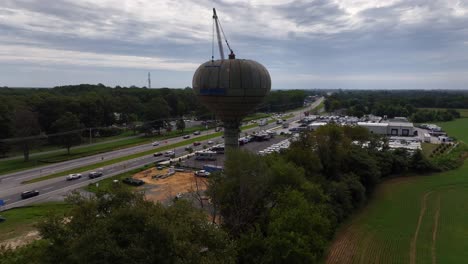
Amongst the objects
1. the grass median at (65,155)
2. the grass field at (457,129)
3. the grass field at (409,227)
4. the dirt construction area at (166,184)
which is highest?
the grass field at (457,129)

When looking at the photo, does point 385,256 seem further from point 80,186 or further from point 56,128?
point 56,128

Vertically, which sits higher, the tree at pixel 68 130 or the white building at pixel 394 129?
the tree at pixel 68 130

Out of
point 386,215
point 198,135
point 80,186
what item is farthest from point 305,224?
point 198,135

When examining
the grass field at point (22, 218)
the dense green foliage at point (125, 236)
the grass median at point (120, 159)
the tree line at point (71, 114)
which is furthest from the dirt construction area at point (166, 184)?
the dense green foliage at point (125, 236)

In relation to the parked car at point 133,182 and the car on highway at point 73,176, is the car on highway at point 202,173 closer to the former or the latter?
the parked car at point 133,182

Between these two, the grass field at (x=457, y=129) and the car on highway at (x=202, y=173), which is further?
the grass field at (x=457, y=129)

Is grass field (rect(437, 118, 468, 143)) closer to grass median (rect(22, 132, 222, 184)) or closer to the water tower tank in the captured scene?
grass median (rect(22, 132, 222, 184))

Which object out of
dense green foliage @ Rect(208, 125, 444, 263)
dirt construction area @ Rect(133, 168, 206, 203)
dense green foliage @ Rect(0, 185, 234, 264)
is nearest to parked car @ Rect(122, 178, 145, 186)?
dirt construction area @ Rect(133, 168, 206, 203)
